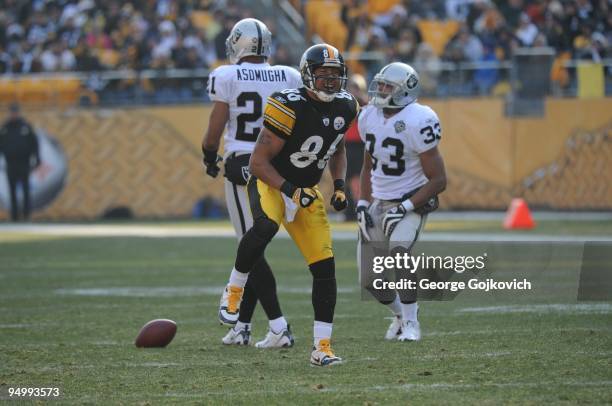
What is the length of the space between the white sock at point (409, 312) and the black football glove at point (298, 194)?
1235mm

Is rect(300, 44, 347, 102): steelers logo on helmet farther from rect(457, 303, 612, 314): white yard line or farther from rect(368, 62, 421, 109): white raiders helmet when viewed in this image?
rect(457, 303, 612, 314): white yard line

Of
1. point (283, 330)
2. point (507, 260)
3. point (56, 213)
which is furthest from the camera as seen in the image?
point (56, 213)

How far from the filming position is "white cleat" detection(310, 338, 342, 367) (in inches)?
239

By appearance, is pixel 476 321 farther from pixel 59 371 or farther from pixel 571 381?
pixel 59 371

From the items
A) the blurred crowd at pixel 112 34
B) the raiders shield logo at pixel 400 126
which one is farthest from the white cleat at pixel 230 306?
the blurred crowd at pixel 112 34

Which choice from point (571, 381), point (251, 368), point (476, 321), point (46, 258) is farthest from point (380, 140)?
point (46, 258)

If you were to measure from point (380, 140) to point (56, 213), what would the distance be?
1332 centimetres

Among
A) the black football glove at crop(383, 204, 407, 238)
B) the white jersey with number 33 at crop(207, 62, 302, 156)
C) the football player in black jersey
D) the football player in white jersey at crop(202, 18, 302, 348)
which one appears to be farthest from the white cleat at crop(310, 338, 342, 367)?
the white jersey with number 33 at crop(207, 62, 302, 156)

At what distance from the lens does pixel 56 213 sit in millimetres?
20094

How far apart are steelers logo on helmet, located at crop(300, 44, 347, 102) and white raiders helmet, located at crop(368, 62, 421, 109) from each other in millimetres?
1218

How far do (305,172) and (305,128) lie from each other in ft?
0.90

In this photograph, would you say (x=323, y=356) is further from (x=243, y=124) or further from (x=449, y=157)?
(x=449, y=157)

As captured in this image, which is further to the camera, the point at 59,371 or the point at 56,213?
the point at 56,213

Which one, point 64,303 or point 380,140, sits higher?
point 380,140
